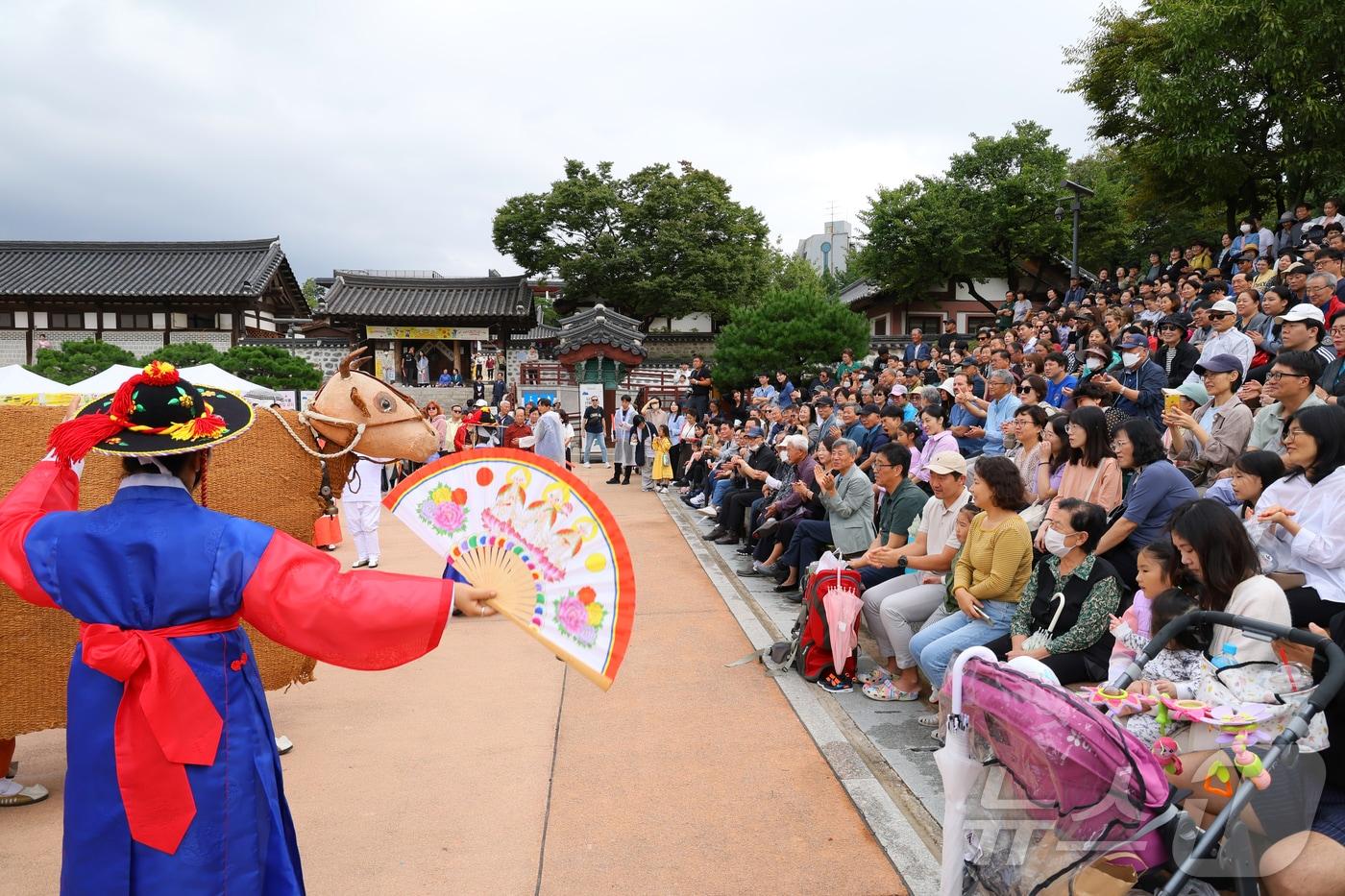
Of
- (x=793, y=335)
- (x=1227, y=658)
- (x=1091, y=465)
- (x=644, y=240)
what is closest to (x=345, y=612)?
(x=1227, y=658)

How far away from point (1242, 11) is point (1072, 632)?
42.7 ft

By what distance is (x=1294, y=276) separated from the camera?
7.88m

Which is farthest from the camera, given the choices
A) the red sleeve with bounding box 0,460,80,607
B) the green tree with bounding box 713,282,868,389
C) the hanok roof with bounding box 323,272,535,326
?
the hanok roof with bounding box 323,272,535,326

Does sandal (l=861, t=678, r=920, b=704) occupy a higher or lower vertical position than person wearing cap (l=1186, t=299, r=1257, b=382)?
lower

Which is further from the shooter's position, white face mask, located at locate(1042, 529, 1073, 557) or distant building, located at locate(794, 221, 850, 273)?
distant building, located at locate(794, 221, 850, 273)

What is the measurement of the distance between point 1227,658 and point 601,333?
2060 cm

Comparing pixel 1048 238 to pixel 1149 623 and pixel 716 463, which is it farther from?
pixel 1149 623

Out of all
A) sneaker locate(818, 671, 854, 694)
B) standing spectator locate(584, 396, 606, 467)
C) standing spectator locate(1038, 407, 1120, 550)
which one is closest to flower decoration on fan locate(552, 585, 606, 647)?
sneaker locate(818, 671, 854, 694)

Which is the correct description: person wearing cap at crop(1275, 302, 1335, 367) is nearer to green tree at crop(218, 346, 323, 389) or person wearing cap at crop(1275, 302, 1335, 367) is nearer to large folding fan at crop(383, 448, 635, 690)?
large folding fan at crop(383, 448, 635, 690)

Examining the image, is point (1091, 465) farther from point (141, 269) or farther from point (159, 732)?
point (141, 269)

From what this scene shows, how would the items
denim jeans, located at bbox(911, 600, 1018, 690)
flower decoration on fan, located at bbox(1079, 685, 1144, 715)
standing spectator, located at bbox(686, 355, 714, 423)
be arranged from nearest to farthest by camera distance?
flower decoration on fan, located at bbox(1079, 685, 1144, 715) → denim jeans, located at bbox(911, 600, 1018, 690) → standing spectator, located at bbox(686, 355, 714, 423)

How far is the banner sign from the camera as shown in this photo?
2888 centimetres

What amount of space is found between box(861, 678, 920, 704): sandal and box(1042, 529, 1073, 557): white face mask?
52.1 inches

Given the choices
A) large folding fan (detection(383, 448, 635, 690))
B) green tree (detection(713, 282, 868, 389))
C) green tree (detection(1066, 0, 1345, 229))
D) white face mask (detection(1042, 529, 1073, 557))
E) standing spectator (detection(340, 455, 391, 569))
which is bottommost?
standing spectator (detection(340, 455, 391, 569))
